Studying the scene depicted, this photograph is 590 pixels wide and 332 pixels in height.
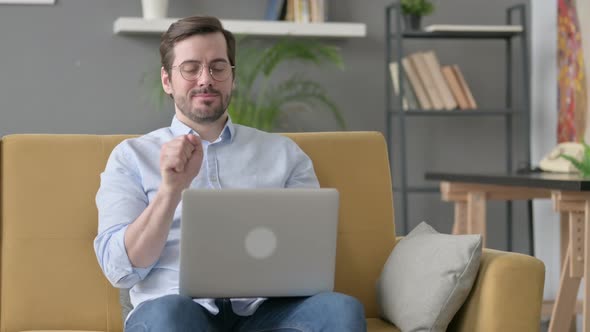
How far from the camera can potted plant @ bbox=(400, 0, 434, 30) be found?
453 cm

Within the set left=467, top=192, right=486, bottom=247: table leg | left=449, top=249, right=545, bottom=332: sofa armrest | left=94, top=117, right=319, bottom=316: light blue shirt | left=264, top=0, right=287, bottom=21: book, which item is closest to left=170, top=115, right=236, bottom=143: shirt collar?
left=94, top=117, right=319, bottom=316: light blue shirt

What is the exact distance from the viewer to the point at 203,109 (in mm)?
2312

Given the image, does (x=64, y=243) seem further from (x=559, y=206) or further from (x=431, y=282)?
(x=559, y=206)

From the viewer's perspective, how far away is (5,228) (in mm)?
2322

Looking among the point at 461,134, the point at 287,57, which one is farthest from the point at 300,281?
the point at 461,134

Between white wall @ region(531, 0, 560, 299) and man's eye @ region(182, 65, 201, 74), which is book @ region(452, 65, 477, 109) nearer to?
white wall @ region(531, 0, 560, 299)

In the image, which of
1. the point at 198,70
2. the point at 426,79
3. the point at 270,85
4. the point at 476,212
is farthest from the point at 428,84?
the point at 198,70

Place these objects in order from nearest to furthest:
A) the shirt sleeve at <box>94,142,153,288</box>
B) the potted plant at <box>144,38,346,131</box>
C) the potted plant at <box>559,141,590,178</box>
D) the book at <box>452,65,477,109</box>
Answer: the shirt sleeve at <box>94,142,153,288</box>, the potted plant at <box>559,141,590,178</box>, the potted plant at <box>144,38,346,131</box>, the book at <box>452,65,477,109</box>

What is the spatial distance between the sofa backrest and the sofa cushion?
0.23 metres

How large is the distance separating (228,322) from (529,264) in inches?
26.2

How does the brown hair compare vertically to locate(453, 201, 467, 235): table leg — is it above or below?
above

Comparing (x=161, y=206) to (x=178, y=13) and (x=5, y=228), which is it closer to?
(x=5, y=228)

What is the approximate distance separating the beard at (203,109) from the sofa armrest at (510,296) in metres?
0.74

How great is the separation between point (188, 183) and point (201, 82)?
38cm
